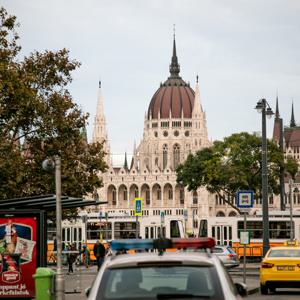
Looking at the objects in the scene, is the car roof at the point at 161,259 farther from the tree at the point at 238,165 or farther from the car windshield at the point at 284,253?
the tree at the point at 238,165

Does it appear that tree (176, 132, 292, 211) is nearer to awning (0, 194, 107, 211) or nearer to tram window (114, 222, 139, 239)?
tram window (114, 222, 139, 239)

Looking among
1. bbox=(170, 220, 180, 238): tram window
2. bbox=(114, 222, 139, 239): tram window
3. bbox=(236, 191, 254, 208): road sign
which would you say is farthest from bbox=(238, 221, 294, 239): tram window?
bbox=(236, 191, 254, 208): road sign

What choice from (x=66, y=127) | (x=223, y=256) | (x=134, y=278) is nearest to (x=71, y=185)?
(x=66, y=127)

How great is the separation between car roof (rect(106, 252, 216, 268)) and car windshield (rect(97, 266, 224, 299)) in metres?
0.05

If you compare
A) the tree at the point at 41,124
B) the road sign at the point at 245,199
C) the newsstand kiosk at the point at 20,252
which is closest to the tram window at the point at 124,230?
the tree at the point at 41,124

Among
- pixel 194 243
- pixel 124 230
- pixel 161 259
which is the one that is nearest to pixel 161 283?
pixel 161 259

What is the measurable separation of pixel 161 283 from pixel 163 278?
0.05 metres

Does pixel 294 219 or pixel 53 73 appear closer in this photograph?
pixel 53 73

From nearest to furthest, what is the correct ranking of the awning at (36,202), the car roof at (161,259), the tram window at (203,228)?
the car roof at (161,259) < the awning at (36,202) < the tram window at (203,228)

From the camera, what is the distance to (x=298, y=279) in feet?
84.9

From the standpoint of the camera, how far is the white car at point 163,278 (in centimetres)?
949

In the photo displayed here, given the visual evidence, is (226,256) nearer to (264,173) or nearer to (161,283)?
(264,173)

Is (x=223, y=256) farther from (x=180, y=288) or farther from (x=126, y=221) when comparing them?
(x=180, y=288)

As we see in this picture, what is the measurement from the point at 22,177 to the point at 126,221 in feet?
A: 85.7
